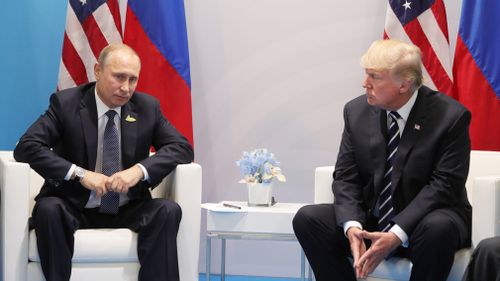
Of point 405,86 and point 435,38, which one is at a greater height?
point 435,38

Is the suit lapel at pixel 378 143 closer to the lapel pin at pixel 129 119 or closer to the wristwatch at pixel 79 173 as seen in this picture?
the lapel pin at pixel 129 119

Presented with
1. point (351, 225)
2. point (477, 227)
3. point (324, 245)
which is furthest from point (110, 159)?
point (477, 227)

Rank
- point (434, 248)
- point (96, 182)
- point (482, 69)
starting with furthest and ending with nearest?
point (482, 69) → point (96, 182) → point (434, 248)

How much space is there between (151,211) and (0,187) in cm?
73

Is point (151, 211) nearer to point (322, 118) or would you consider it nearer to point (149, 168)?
point (149, 168)

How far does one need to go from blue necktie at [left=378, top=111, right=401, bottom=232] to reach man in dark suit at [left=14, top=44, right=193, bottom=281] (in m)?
0.95

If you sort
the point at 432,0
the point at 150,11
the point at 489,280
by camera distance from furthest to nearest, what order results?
the point at 150,11, the point at 432,0, the point at 489,280

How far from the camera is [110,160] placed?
161 inches

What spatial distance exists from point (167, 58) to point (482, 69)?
1.86 meters

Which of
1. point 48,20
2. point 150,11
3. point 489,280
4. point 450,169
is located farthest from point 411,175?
point 48,20

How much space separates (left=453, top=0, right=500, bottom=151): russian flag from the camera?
457 centimetres

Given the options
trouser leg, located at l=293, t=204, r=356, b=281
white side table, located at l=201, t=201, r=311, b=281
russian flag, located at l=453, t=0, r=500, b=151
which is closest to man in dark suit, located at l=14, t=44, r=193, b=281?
white side table, located at l=201, t=201, r=311, b=281

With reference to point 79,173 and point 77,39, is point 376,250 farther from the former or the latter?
point 77,39

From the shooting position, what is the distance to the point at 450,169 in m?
3.54
